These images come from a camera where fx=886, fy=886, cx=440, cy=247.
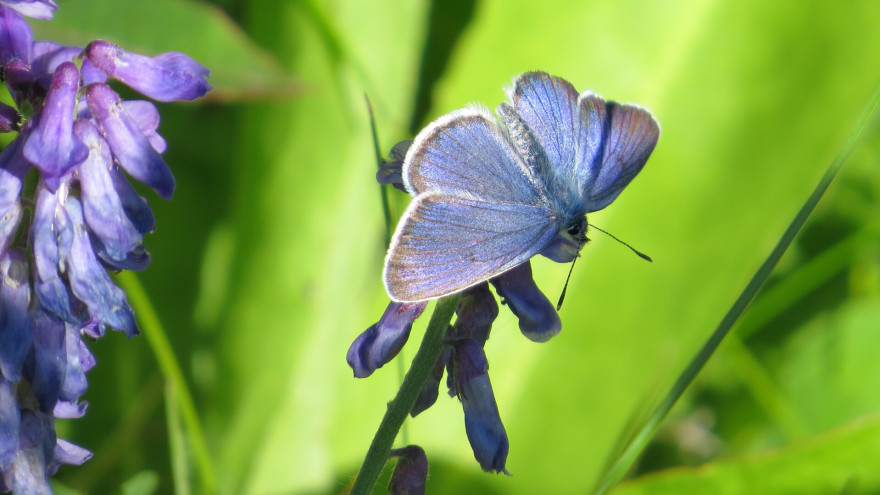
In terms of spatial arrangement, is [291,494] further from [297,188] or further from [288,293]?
[297,188]

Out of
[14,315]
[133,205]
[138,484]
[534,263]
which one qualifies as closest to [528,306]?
[133,205]

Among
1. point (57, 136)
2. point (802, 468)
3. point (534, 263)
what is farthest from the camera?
point (534, 263)

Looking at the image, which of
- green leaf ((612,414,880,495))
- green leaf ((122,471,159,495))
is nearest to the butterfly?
green leaf ((122,471,159,495))

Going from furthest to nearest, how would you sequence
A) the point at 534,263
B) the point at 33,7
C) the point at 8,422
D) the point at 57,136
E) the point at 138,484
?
the point at 534,263 → the point at 138,484 → the point at 33,7 → the point at 8,422 → the point at 57,136

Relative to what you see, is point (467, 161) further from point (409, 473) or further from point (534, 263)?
point (534, 263)

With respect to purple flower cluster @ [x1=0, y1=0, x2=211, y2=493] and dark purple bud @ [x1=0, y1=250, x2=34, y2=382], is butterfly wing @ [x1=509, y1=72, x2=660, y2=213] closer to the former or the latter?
purple flower cluster @ [x1=0, y1=0, x2=211, y2=493]

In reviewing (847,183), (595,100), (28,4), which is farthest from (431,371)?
(847,183)

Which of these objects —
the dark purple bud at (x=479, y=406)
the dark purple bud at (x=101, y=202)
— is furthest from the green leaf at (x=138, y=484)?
the dark purple bud at (x=479, y=406)

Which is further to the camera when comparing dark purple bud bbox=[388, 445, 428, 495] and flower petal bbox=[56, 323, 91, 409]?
dark purple bud bbox=[388, 445, 428, 495]
